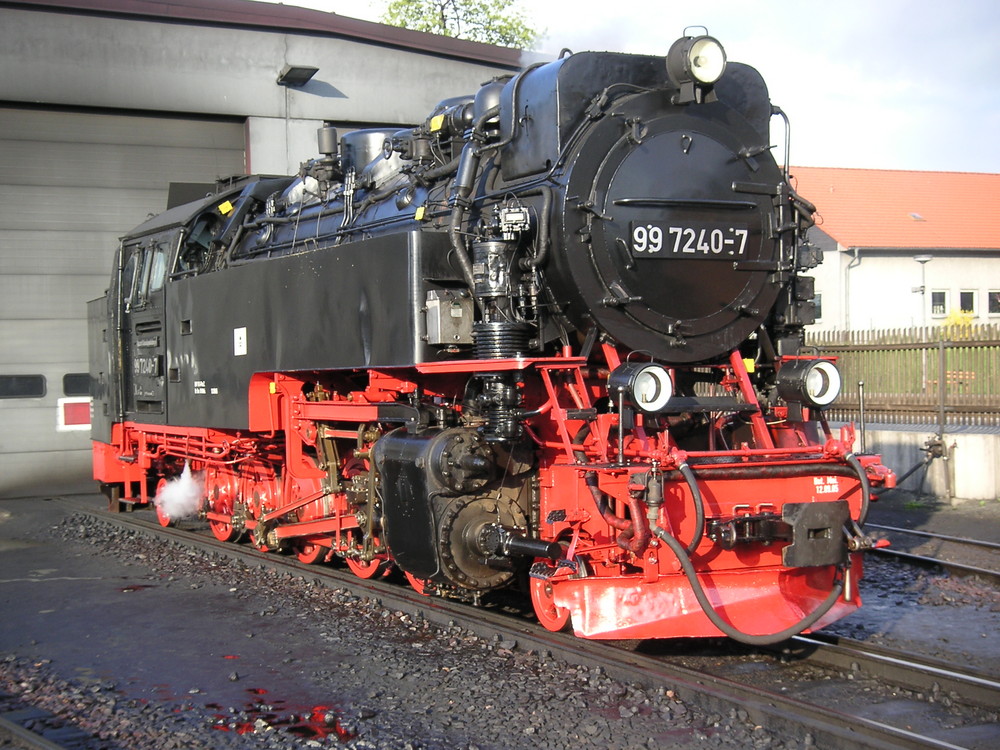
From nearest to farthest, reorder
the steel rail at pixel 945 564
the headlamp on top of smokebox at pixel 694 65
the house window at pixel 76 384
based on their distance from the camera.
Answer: the headlamp on top of smokebox at pixel 694 65
the steel rail at pixel 945 564
the house window at pixel 76 384

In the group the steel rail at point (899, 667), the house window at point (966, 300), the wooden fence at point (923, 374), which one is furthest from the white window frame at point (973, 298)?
the steel rail at point (899, 667)

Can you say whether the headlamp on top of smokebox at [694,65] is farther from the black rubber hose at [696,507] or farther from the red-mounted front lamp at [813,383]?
the black rubber hose at [696,507]

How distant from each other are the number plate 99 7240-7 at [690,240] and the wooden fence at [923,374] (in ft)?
18.4

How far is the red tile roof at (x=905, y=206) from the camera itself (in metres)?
32.1

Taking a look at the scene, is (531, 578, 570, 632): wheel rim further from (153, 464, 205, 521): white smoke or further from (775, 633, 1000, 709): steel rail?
(153, 464, 205, 521): white smoke

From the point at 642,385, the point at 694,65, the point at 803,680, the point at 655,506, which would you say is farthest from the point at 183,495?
the point at 803,680

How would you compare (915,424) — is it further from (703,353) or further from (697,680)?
(697,680)

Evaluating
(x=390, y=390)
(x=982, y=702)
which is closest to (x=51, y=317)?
(x=390, y=390)

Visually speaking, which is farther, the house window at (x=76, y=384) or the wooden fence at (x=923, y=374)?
the house window at (x=76, y=384)

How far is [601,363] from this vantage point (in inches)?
248

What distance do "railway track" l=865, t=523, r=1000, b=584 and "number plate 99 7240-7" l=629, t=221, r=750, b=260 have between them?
131 inches

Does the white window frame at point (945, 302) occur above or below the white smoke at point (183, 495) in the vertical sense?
above

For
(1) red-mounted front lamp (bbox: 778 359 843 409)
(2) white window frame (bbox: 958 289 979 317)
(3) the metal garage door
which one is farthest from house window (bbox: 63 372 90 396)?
(2) white window frame (bbox: 958 289 979 317)

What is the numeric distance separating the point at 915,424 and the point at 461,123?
28.7ft
